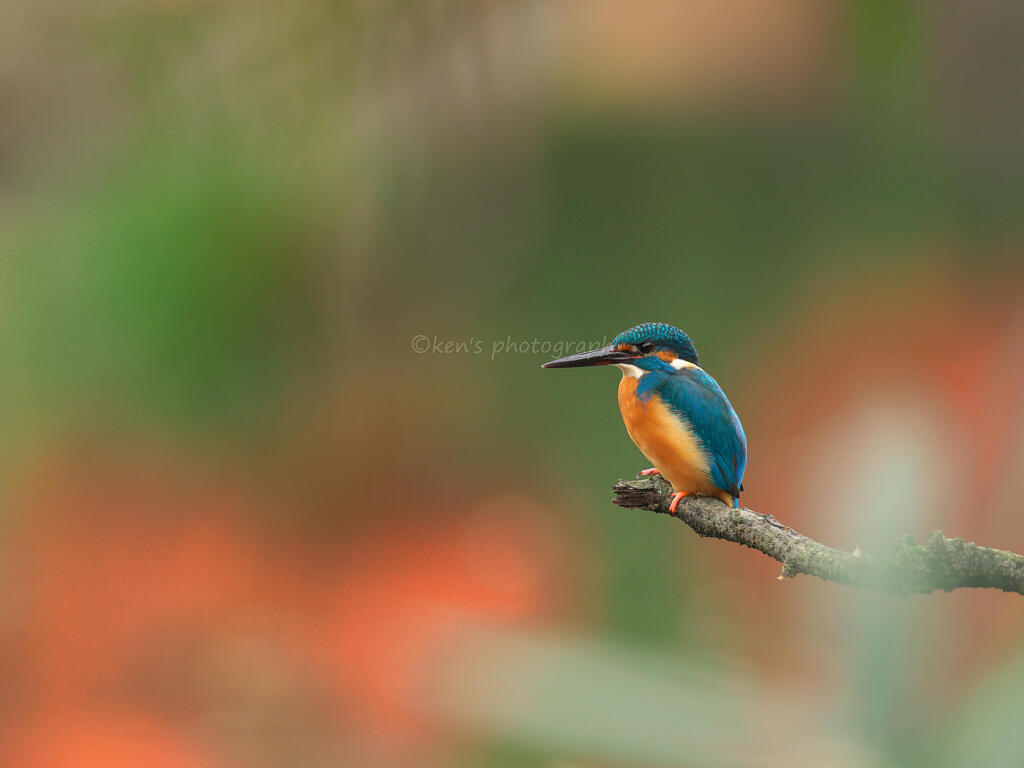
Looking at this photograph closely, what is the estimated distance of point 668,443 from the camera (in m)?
0.66

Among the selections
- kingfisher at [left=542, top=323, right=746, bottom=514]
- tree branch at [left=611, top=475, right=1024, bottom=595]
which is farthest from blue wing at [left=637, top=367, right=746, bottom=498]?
tree branch at [left=611, top=475, right=1024, bottom=595]

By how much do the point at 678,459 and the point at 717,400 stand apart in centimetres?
7

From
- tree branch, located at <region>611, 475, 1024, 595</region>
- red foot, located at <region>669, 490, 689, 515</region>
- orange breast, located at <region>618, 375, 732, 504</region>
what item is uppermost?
orange breast, located at <region>618, 375, 732, 504</region>

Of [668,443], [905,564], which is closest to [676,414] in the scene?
[668,443]

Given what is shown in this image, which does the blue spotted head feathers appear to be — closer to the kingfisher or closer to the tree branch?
the kingfisher

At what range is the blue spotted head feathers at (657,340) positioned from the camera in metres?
0.69

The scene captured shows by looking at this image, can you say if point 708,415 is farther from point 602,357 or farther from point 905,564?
point 905,564

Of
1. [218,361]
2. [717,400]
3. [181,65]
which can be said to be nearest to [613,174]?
[218,361]

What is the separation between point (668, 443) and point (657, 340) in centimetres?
9

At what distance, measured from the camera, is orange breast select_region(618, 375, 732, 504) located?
2.14ft

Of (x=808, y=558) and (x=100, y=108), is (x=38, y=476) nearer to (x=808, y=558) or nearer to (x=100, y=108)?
(x=100, y=108)

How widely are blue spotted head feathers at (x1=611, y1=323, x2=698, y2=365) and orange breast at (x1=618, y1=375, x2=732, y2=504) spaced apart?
29mm

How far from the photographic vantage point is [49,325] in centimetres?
183

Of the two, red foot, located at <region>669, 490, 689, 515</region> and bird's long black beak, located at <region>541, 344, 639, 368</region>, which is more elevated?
Result: bird's long black beak, located at <region>541, 344, 639, 368</region>
